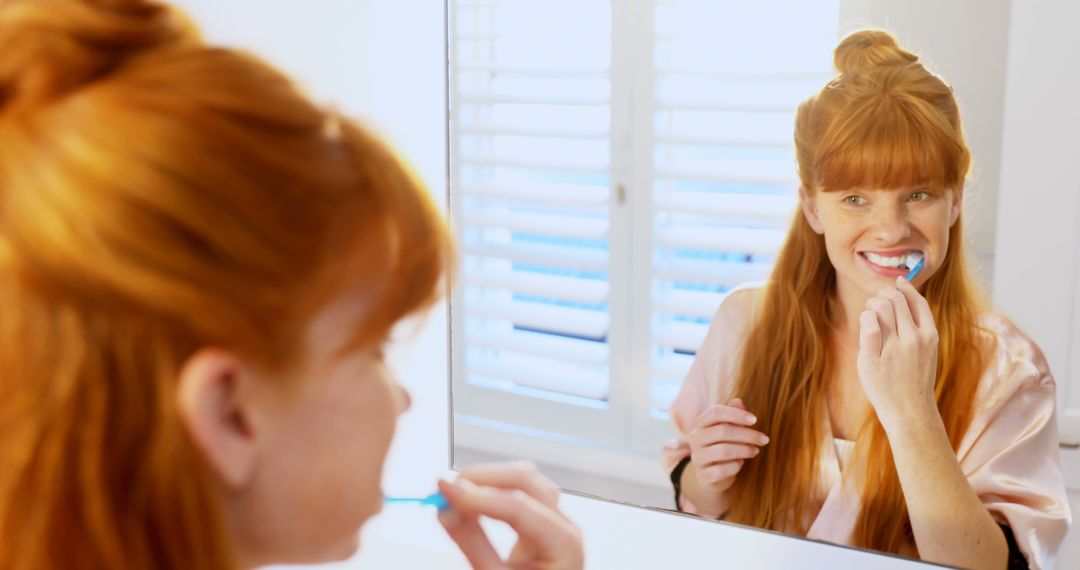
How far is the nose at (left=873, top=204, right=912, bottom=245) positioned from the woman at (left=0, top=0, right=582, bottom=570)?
63 centimetres

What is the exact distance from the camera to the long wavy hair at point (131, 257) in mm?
435

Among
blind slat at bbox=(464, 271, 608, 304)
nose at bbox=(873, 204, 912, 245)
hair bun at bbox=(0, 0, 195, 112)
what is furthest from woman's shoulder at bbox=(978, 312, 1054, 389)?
hair bun at bbox=(0, 0, 195, 112)

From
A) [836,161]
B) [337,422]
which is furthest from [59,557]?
[836,161]

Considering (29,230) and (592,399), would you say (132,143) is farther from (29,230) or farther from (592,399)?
(592,399)

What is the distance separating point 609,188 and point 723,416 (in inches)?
11.4

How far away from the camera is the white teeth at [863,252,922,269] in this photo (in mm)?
1020

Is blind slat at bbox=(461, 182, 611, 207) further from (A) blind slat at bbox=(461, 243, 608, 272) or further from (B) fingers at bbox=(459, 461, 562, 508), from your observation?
(B) fingers at bbox=(459, 461, 562, 508)

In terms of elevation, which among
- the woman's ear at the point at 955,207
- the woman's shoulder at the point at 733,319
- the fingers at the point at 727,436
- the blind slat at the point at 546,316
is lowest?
the fingers at the point at 727,436

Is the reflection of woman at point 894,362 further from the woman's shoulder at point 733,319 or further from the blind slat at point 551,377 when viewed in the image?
the blind slat at point 551,377

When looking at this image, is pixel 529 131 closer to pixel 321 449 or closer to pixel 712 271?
pixel 712 271

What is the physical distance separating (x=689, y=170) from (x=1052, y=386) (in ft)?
1.40

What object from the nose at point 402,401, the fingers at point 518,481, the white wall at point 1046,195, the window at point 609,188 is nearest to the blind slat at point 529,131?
the window at point 609,188

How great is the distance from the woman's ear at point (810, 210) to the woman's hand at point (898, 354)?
0.09m

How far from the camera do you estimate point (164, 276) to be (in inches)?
17.1
